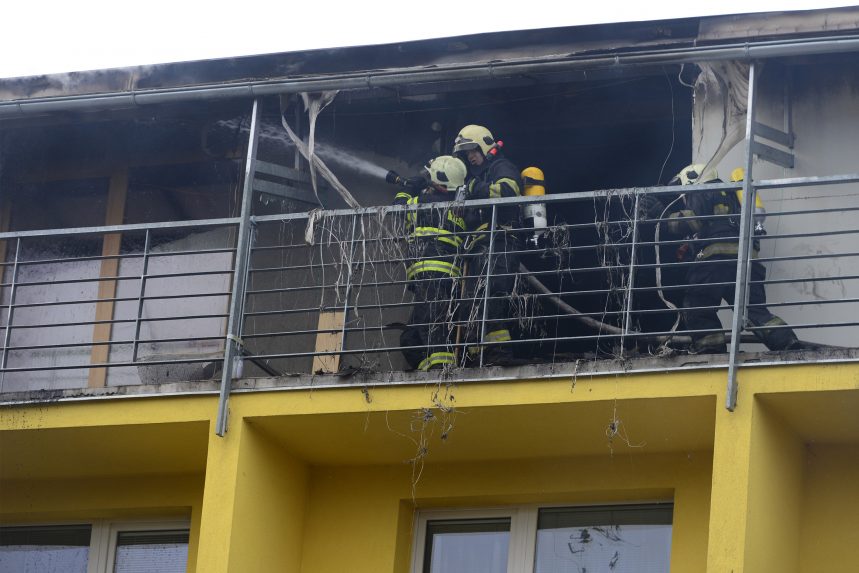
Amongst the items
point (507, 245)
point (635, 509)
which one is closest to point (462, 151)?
point (507, 245)

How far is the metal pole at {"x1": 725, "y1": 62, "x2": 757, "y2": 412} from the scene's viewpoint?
9555 mm

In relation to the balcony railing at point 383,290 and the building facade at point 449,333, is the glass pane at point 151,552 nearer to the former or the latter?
the building facade at point 449,333

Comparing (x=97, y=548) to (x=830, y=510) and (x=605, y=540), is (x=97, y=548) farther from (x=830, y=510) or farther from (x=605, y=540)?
(x=830, y=510)

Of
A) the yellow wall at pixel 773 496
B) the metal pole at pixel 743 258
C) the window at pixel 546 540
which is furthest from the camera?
the window at pixel 546 540

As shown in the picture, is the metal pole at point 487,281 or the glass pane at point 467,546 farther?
the glass pane at point 467,546

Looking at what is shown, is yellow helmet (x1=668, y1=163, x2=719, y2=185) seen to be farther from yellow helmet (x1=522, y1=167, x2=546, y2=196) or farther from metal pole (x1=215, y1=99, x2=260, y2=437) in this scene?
metal pole (x1=215, y1=99, x2=260, y2=437)

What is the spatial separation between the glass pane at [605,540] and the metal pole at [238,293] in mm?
2148

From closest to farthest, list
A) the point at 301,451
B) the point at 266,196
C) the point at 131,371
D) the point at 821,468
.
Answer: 1. the point at 821,468
2. the point at 301,451
3. the point at 266,196
4. the point at 131,371

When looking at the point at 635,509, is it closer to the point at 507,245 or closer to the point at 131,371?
the point at 507,245

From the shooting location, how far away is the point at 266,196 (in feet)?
38.3

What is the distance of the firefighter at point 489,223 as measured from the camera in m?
10.8

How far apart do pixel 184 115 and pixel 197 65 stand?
0.42m

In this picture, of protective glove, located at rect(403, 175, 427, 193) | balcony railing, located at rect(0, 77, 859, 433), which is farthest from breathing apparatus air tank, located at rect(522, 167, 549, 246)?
protective glove, located at rect(403, 175, 427, 193)

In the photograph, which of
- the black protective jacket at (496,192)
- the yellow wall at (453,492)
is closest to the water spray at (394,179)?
the black protective jacket at (496,192)
